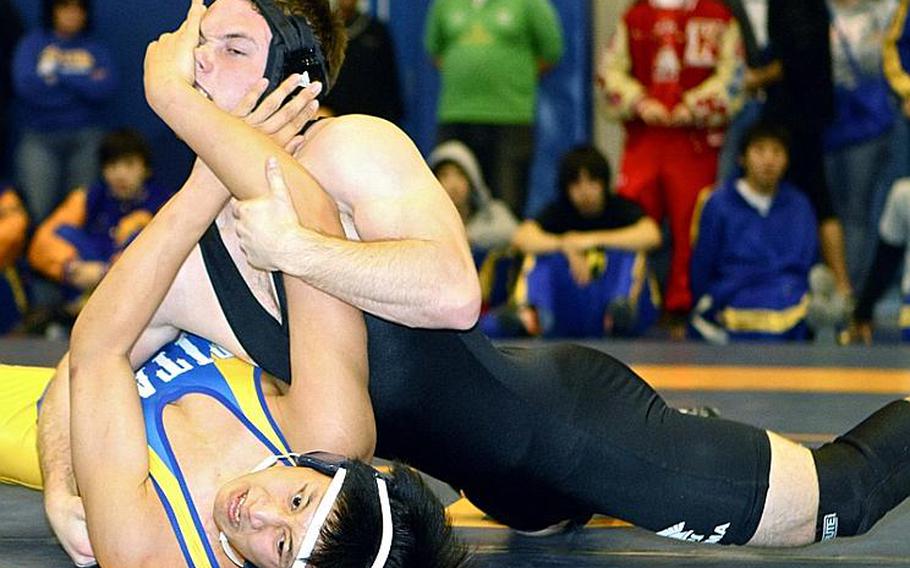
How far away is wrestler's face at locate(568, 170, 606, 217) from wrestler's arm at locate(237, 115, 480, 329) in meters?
3.78

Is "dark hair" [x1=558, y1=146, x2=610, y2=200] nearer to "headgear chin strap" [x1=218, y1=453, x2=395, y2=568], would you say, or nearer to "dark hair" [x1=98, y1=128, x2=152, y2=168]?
"dark hair" [x1=98, y1=128, x2=152, y2=168]

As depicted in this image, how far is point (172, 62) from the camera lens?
10.1ft

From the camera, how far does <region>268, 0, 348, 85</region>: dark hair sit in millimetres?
3254

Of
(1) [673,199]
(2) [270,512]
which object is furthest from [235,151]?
(1) [673,199]

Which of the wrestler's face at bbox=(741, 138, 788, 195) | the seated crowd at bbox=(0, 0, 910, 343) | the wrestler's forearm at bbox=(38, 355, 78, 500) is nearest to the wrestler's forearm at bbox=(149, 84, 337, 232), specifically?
the wrestler's forearm at bbox=(38, 355, 78, 500)

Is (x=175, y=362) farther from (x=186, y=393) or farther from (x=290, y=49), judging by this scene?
(x=290, y=49)

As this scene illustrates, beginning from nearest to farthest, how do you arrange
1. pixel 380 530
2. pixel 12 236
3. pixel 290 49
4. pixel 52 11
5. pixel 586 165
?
1. pixel 380 530
2. pixel 290 49
3. pixel 586 165
4. pixel 12 236
5. pixel 52 11

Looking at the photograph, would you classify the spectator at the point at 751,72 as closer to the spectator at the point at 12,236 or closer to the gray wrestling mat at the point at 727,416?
the gray wrestling mat at the point at 727,416

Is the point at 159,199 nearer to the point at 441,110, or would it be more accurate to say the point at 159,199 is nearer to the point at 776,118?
the point at 441,110

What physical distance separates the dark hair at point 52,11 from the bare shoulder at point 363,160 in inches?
194

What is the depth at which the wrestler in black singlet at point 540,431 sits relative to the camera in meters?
3.10

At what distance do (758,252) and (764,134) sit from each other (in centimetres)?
48

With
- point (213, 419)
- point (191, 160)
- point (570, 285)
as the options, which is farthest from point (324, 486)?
point (191, 160)

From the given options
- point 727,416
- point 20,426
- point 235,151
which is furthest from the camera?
point 727,416
